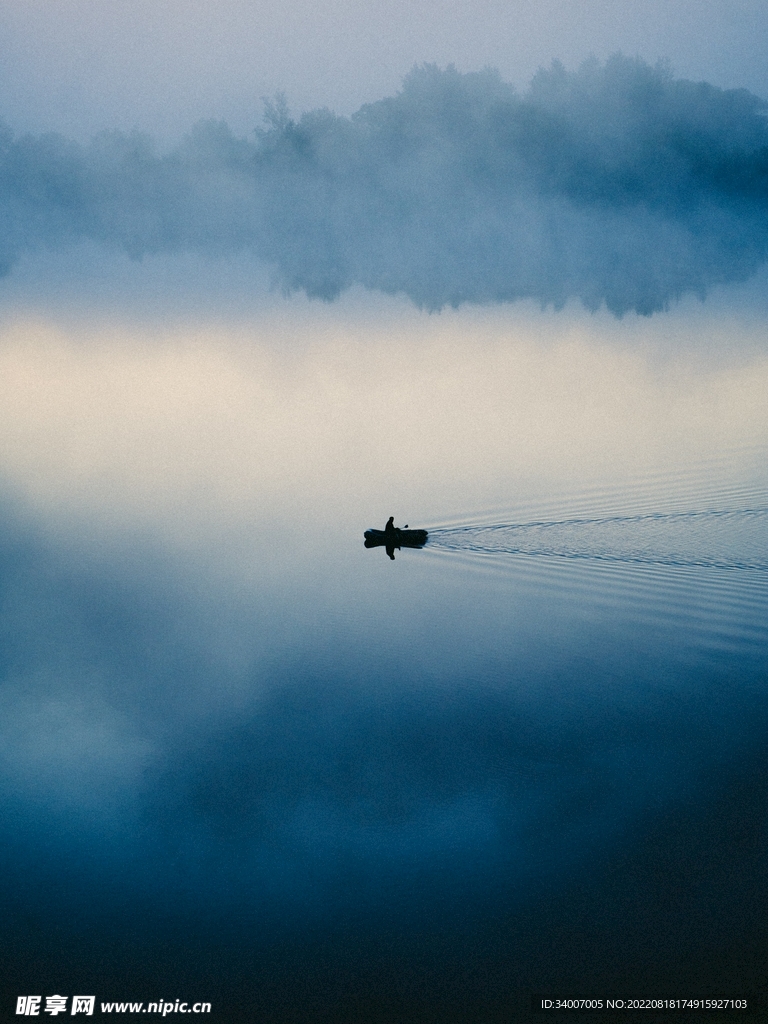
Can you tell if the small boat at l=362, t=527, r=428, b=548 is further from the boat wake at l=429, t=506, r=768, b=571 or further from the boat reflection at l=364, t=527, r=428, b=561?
the boat wake at l=429, t=506, r=768, b=571

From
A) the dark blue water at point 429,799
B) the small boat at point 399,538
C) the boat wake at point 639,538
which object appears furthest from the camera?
the small boat at point 399,538

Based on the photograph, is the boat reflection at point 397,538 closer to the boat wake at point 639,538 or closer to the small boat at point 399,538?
the small boat at point 399,538

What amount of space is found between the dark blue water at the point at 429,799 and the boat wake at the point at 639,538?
0.12 metres

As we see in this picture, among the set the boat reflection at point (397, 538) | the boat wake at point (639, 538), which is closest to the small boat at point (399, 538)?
the boat reflection at point (397, 538)

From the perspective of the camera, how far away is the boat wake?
2159cm

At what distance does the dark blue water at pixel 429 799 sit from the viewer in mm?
11039

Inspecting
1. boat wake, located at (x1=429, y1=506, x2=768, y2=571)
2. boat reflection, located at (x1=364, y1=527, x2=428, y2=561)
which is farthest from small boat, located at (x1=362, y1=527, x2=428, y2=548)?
boat wake, located at (x1=429, y1=506, x2=768, y2=571)

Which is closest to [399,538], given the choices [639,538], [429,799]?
[639,538]

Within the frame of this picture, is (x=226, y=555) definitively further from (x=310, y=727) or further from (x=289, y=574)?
(x=310, y=727)

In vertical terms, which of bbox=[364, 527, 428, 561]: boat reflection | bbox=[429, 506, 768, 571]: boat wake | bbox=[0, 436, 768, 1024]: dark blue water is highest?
bbox=[364, 527, 428, 561]: boat reflection

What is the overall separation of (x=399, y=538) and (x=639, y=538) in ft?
25.4

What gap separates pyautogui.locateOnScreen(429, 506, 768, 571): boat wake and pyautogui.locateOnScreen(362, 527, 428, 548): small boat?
0.63 metres

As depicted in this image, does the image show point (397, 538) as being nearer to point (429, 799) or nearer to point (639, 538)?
point (639, 538)

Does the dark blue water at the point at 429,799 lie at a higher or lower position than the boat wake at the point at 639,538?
lower
